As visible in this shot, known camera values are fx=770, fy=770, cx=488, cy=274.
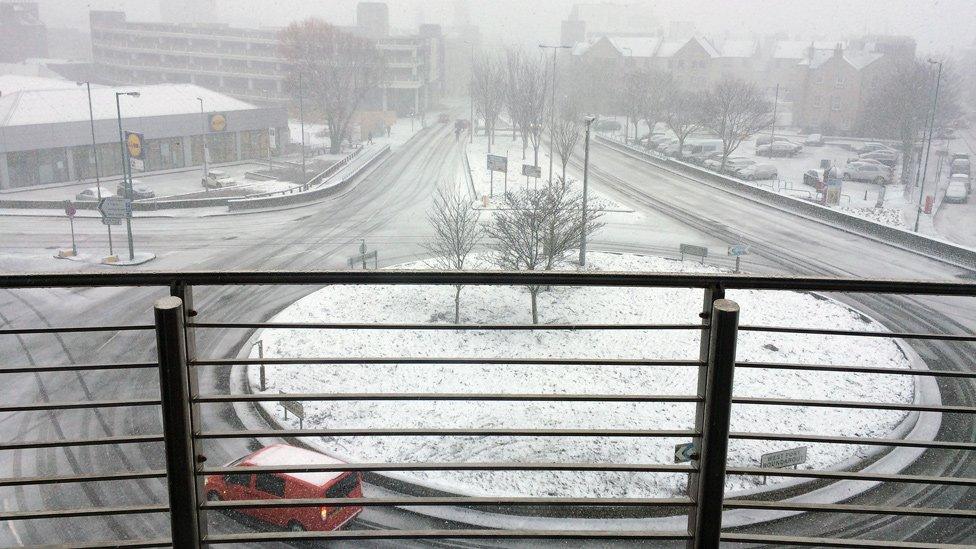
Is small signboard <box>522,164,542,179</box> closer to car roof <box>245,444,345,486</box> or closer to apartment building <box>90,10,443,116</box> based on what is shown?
car roof <box>245,444,345,486</box>

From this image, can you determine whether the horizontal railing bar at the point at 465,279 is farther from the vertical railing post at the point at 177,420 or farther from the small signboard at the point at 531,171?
the small signboard at the point at 531,171

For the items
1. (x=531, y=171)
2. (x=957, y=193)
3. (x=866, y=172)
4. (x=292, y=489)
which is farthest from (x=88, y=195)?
(x=957, y=193)

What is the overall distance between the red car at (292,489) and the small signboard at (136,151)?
62.4ft

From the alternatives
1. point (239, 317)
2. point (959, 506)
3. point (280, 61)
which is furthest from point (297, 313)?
point (280, 61)

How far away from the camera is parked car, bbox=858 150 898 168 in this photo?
109 feet

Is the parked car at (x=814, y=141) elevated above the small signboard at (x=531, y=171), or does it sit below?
above

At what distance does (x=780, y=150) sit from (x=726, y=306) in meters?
37.5

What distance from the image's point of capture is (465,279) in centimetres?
156

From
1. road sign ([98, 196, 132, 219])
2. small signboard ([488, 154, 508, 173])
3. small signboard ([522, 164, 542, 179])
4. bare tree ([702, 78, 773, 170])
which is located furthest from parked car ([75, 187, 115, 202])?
bare tree ([702, 78, 773, 170])

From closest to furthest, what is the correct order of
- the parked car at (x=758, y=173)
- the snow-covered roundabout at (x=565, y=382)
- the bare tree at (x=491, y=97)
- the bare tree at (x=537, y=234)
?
the snow-covered roundabout at (x=565, y=382)
the bare tree at (x=537, y=234)
the parked car at (x=758, y=173)
the bare tree at (x=491, y=97)

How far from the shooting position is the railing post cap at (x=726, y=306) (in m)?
1.43

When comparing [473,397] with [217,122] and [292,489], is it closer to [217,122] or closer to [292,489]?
[292,489]

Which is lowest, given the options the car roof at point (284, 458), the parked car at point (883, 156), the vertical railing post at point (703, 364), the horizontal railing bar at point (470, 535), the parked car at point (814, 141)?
the car roof at point (284, 458)

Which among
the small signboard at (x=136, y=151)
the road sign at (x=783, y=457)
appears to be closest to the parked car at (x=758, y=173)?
the small signboard at (x=136, y=151)
